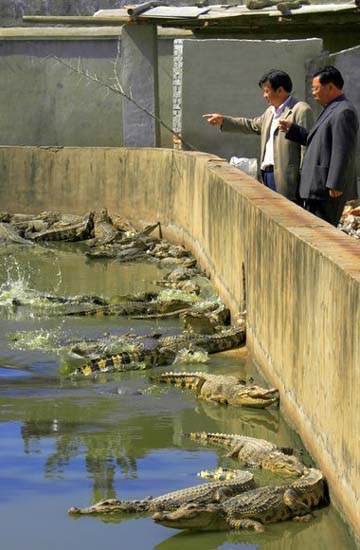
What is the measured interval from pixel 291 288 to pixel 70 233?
11663 millimetres

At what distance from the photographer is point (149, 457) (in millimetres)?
7094

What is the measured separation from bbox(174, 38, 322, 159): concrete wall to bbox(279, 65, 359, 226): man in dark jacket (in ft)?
28.7

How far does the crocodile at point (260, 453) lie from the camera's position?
6.58 meters

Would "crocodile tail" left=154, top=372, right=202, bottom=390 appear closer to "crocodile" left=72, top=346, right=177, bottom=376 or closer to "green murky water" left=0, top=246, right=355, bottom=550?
"green murky water" left=0, top=246, right=355, bottom=550

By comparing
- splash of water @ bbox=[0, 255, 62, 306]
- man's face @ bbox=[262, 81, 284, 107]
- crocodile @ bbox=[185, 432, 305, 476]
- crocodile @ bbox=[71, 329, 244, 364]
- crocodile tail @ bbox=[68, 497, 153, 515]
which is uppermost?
man's face @ bbox=[262, 81, 284, 107]

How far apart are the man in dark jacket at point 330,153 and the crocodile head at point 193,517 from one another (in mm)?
4055

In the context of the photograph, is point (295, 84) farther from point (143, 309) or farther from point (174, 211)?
point (143, 309)

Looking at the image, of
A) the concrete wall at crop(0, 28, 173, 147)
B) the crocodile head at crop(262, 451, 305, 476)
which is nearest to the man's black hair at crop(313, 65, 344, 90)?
the crocodile head at crop(262, 451, 305, 476)

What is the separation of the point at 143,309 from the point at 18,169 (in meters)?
9.22

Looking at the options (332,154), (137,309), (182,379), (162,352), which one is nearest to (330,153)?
(332,154)

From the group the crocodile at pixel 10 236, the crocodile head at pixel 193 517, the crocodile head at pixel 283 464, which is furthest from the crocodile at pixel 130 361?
the crocodile at pixel 10 236

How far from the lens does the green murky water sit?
227 inches

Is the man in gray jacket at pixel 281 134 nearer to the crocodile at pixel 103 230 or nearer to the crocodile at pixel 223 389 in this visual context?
the crocodile at pixel 223 389

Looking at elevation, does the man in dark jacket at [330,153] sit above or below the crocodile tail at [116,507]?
above
